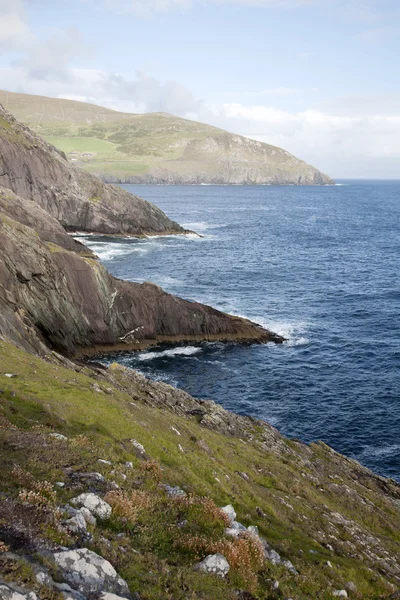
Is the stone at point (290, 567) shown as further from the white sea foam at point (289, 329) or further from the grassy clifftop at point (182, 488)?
the white sea foam at point (289, 329)

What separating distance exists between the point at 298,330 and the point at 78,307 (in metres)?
30.4

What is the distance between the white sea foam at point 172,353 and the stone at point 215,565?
42.6m

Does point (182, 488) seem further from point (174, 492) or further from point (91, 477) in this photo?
point (91, 477)

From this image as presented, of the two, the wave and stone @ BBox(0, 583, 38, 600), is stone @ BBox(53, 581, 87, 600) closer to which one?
stone @ BBox(0, 583, 38, 600)

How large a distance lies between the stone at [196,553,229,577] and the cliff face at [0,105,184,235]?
9909cm

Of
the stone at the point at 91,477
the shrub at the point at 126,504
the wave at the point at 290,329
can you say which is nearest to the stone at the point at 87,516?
the shrub at the point at 126,504

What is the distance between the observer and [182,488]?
18.0 m

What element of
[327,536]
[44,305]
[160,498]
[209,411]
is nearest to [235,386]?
[209,411]

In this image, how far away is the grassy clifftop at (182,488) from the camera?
478 inches

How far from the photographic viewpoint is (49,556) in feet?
34.2

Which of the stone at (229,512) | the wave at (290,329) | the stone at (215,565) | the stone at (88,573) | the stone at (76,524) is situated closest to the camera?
the stone at (88,573)

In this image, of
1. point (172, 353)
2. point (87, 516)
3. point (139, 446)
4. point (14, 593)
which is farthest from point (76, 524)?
point (172, 353)

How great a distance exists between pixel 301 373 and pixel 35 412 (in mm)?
37629

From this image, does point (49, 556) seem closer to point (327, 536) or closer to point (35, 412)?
point (35, 412)
